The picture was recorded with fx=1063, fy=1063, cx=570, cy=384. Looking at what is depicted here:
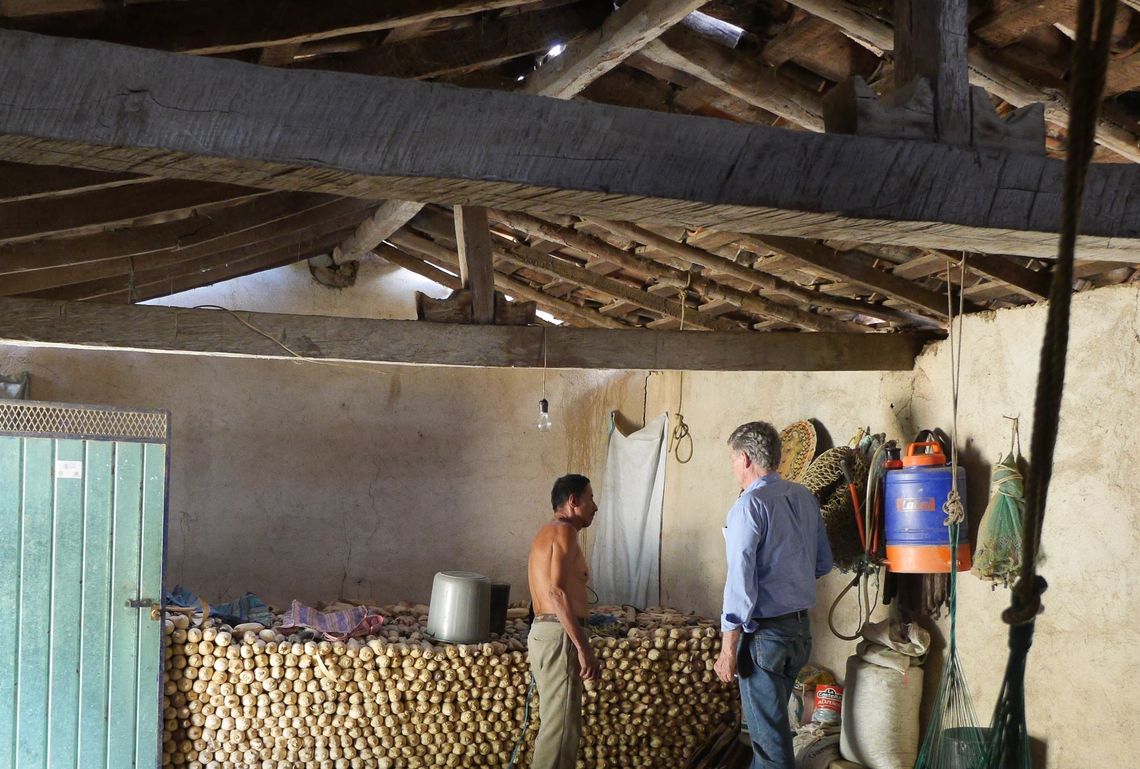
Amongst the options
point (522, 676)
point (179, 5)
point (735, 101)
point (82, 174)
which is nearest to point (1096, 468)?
point (735, 101)

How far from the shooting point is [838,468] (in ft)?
18.5

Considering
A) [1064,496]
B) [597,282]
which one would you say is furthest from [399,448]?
[1064,496]

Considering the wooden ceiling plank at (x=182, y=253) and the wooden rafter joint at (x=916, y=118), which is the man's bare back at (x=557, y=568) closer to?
the wooden ceiling plank at (x=182, y=253)

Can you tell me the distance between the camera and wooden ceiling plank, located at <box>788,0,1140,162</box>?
9.67 ft

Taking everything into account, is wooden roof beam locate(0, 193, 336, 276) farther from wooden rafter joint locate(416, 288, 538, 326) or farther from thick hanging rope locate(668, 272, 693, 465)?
thick hanging rope locate(668, 272, 693, 465)

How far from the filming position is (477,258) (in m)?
5.23

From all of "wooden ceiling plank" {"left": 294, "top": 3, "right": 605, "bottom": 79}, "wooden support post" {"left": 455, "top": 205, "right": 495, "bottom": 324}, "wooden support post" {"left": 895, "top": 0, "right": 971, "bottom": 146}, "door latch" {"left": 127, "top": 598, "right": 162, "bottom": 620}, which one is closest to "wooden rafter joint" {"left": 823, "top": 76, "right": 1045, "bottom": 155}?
"wooden support post" {"left": 895, "top": 0, "right": 971, "bottom": 146}

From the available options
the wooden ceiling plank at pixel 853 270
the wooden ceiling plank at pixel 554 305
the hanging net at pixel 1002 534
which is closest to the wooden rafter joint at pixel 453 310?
the wooden ceiling plank at pixel 853 270

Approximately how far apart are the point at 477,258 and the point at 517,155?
3399mm

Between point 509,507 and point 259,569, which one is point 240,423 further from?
point 509,507

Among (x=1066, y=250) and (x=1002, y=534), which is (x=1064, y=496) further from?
(x=1066, y=250)

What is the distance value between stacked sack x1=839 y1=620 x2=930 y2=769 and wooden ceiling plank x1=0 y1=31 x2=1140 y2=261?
3569 millimetres

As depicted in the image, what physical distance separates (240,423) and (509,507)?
2468 mm

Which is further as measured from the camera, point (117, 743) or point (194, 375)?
point (194, 375)
